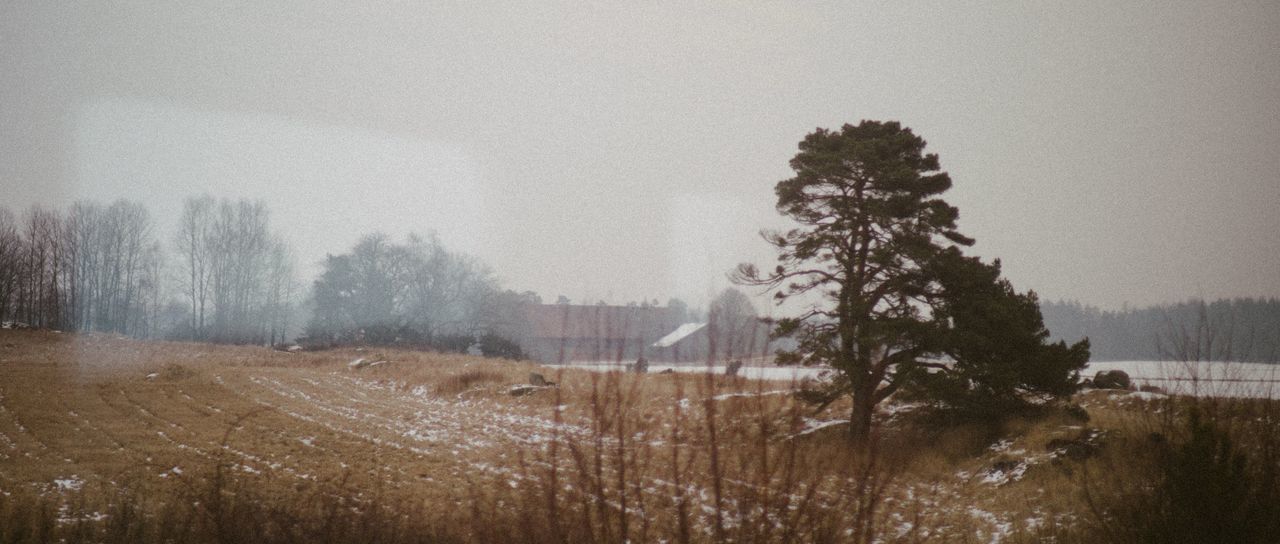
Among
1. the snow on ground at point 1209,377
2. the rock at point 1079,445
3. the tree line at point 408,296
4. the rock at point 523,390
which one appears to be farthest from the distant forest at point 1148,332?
the tree line at point 408,296

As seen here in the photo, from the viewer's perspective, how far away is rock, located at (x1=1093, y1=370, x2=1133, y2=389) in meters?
18.3

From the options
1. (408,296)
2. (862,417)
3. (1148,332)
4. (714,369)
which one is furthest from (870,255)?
(408,296)

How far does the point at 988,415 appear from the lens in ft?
46.5

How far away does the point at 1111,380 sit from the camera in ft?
60.7

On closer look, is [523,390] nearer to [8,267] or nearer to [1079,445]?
[1079,445]

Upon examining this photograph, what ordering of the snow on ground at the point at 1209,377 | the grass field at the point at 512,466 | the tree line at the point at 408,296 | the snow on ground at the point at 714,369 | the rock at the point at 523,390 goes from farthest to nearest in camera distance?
the tree line at the point at 408,296 → the rock at the point at 523,390 → the snow on ground at the point at 1209,377 → the grass field at the point at 512,466 → the snow on ground at the point at 714,369

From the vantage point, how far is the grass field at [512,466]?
16.3ft

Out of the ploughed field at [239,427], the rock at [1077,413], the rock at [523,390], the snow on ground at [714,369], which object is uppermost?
the snow on ground at [714,369]

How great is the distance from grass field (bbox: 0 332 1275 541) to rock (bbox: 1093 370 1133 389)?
3.26m

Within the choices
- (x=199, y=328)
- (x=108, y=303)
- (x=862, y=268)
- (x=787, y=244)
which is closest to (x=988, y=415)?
(x=862, y=268)

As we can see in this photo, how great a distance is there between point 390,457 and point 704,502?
19.5 ft

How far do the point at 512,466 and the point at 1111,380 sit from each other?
1818 cm

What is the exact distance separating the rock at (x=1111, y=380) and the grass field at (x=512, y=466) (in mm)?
3255

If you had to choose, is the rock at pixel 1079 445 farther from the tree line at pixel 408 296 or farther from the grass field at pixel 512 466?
the tree line at pixel 408 296
